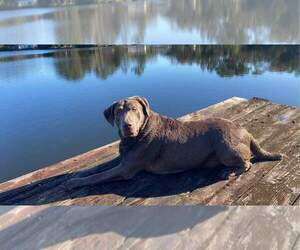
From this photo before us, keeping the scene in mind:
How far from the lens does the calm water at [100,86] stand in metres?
7.40

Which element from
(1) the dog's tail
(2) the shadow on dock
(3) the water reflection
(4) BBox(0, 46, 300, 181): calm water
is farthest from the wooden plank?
(3) the water reflection

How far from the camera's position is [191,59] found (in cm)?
1188

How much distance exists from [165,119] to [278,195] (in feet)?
3.92

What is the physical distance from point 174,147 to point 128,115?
57 centimetres

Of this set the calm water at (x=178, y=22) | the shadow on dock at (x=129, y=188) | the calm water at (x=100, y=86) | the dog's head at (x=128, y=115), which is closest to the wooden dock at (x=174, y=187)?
the shadow on dock at (x=129, y=188)

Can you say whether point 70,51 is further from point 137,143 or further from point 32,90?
point 137,143

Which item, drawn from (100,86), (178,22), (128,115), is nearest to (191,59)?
(100,86)

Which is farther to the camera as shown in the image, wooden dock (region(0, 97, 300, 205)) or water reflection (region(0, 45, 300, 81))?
water reflection (region(0, 45, 300, 81))

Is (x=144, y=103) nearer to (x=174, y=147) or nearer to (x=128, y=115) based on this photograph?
(x=128, y=115)

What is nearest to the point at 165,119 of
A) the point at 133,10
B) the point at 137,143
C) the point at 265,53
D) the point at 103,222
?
the point at 137,143

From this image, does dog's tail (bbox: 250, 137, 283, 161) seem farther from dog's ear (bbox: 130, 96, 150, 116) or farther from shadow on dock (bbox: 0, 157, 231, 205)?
dog's ear (bbox: 130, 96, 150, 116)

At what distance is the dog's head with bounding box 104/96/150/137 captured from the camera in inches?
123

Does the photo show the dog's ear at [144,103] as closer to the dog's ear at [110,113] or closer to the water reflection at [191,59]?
the dog's ear at [110,113]

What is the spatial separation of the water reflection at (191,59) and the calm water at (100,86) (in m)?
0.03
